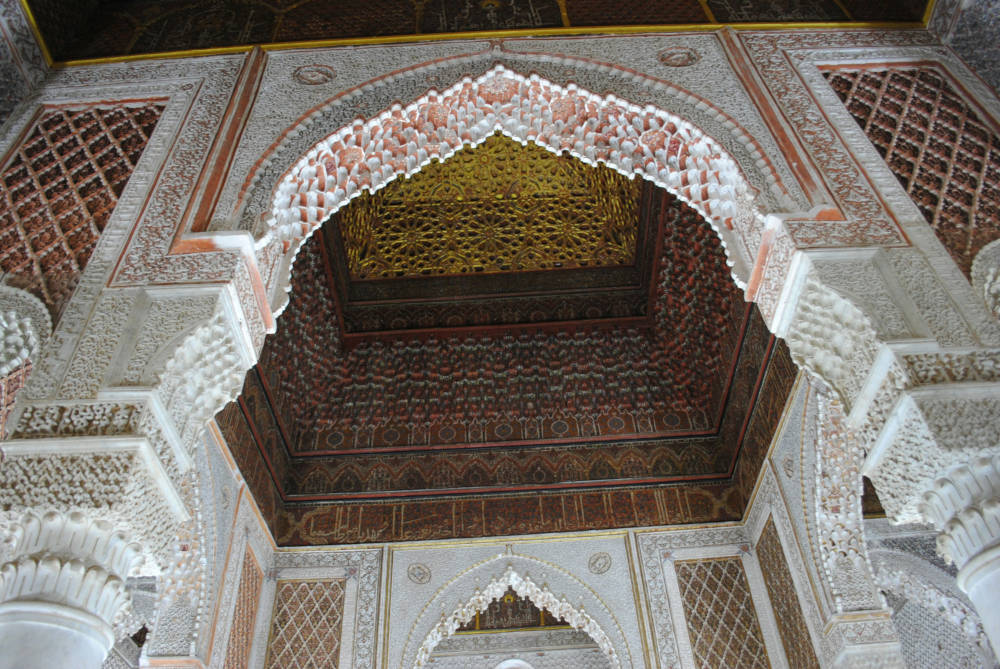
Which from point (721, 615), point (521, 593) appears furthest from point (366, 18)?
point (721, 615)

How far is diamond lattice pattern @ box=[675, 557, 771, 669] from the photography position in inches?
194

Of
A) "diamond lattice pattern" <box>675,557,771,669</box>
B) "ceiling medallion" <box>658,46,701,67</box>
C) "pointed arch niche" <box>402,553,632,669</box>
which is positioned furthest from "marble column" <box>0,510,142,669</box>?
"diamond lattice pattern" <box>675,557,771,669</box>

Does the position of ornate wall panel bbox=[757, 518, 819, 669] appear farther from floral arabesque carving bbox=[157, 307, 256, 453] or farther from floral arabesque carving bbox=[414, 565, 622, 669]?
floral arabesque carving bbox=[157, 307, 256, 453]

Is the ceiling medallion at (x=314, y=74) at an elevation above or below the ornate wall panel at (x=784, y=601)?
above

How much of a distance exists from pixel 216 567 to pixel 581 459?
98.1 inches

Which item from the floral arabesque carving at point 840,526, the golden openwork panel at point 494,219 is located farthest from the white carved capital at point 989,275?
the golden openwork panel at point 494,219

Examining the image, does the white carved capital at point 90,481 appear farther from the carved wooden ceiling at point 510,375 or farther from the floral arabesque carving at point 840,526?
the floral arabesque carving at point 840,526

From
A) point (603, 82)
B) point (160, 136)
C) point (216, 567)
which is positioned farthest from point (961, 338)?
point (216, 567)

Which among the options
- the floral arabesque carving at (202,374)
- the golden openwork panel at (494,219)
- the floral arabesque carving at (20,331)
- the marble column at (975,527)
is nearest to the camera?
the marble column at (975,527)

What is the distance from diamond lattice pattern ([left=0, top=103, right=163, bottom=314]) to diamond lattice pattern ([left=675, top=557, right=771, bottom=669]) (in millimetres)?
3848

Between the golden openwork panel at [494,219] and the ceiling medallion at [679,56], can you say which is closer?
the ceiling medallion at [679,56]

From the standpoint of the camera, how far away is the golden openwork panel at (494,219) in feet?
21.6

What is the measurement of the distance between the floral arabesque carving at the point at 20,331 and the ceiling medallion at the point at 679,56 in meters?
2.94

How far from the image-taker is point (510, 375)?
6168 millimetres
